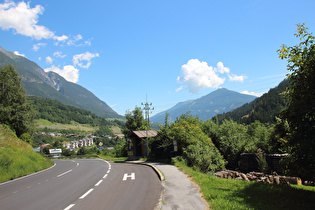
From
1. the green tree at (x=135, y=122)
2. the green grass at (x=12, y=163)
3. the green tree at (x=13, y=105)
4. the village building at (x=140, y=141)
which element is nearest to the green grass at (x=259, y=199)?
the green grass at (x=12, y=163)

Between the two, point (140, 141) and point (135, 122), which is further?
point (135, 122)

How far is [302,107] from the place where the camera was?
23.1 ft

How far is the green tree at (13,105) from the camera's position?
29.2 m

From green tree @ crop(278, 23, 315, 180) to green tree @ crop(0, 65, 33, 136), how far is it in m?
32.6

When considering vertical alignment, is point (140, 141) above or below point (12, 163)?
above

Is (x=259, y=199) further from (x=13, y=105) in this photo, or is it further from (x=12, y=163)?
(x=13, y=105)

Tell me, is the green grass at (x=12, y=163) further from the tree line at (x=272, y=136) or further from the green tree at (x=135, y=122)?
the green tree at (x=135, y=122)

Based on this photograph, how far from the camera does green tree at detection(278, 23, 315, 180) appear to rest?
7016mm

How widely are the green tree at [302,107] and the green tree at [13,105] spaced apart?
3258cm

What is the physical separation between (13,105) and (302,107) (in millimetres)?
34600

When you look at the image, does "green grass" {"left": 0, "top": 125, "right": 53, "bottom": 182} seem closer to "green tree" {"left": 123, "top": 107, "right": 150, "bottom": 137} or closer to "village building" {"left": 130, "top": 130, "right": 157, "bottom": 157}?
"village building" {"left": 130, "top": 130, "right": 157, "bottom": 157}

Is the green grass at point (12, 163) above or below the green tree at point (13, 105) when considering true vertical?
below

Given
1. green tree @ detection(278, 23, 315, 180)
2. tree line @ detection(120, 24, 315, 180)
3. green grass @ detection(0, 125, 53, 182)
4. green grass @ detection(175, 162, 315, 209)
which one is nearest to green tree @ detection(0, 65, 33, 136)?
green grass @ detection(0, 125, 53, 182)

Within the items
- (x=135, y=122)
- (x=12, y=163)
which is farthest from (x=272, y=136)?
(x=135, y=122)
